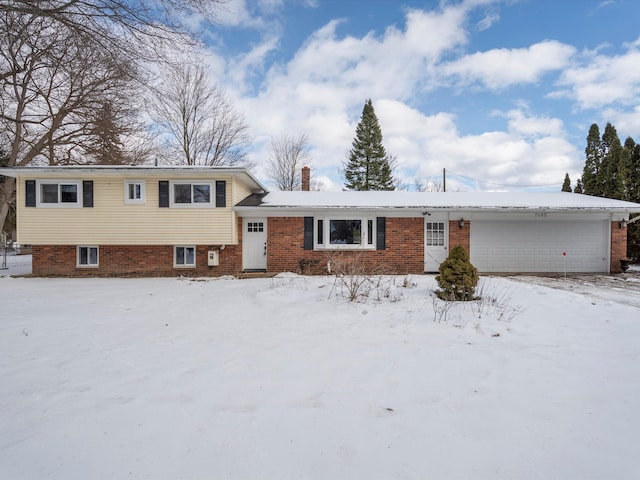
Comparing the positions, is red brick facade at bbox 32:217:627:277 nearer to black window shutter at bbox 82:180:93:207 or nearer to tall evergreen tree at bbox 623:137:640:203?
black window shutter at bbox 82:180:93:207

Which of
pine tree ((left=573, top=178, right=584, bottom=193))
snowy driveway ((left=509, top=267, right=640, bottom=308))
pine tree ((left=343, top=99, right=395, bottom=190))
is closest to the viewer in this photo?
snowy driveway ((left=509, top=267, right=640, bottom=308))

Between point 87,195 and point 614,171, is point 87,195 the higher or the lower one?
the lower one

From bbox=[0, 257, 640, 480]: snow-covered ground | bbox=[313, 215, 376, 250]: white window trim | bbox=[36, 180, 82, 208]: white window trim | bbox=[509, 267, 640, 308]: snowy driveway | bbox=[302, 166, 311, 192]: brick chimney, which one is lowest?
bbox=[509, 267, 640, 308]: snowy driveway

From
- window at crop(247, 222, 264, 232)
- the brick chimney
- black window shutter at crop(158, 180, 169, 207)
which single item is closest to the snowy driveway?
window at crop(247, 222, 264, 232)

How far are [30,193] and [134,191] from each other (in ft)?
12.1

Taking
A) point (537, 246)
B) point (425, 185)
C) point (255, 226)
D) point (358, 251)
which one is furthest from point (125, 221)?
point (425, 185)

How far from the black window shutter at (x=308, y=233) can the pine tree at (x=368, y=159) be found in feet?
56.9

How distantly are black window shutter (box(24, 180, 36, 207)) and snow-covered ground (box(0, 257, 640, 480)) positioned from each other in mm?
7804

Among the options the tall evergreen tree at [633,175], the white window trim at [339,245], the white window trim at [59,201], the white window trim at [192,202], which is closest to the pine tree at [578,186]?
the tall evergreen tree at [633,175]

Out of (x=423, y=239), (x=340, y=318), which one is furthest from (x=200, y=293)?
(x=423, y=239)

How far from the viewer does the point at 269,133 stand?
87.3 ft

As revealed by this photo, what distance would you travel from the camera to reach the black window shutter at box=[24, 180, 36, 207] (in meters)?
11.4

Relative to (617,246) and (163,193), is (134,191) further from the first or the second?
(617,246)

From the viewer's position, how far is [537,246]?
12.7 m
